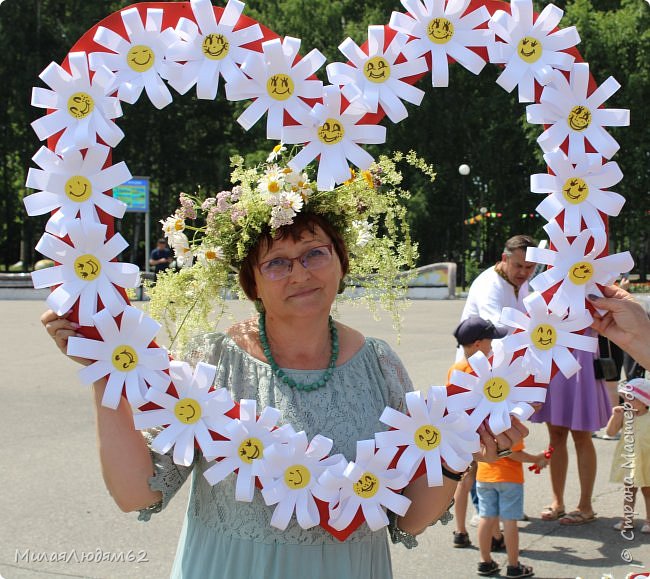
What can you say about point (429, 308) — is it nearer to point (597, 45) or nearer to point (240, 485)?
point (597, 45)

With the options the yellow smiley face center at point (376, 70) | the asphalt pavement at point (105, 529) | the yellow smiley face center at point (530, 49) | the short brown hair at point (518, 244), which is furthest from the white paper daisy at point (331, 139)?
the short brown hair at point (518, 244)

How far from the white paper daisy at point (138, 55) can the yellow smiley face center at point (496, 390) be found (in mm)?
1215

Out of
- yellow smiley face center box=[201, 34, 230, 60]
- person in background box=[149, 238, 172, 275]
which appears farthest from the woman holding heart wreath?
person in background box=[149, 238, 172, 275]

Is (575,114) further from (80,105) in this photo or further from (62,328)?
(62,328)

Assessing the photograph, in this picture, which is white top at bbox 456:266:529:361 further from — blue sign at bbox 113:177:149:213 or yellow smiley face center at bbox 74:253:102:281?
blue sign at bbox 113:177:149:213

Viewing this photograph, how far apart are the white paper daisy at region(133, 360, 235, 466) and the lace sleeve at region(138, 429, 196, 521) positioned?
44mm

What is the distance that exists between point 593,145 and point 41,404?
696 centimetres

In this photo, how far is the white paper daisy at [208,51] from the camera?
2293 millimetres

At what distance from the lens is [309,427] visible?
2326 mm

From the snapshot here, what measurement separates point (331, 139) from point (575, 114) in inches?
28.8

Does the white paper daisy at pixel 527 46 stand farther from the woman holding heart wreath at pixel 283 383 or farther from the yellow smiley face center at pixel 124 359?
the yellow smiley face center at pixel 124 359

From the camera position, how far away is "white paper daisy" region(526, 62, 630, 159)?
240 cm

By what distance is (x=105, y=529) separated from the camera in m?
4.90

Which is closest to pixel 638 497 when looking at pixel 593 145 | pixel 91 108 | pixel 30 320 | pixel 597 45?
pixel 593 145
